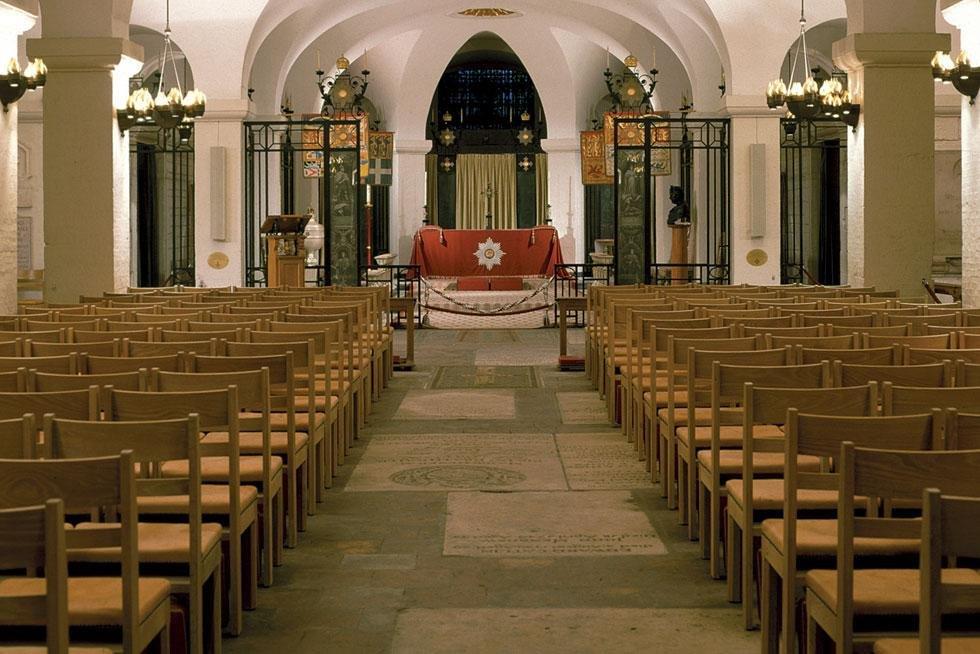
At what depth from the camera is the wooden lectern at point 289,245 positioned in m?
13.9

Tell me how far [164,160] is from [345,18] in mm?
4084

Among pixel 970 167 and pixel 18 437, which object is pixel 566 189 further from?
pixel 18 437

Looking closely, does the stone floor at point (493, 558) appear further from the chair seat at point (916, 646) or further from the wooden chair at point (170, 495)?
the chair seat at point (916, 646)

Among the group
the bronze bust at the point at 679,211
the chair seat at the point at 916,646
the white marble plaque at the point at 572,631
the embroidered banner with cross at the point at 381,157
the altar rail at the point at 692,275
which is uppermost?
the embroidered banner with cross at the point at 381,157

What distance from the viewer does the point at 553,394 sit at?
10031 millimetres

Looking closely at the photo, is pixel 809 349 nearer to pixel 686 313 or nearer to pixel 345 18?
pixel 686 313

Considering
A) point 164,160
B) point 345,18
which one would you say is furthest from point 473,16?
point 164,160

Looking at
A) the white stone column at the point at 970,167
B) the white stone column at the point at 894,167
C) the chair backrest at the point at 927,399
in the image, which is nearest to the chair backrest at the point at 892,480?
the chair backrest at the point at 927,399

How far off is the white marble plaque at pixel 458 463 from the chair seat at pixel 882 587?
123 inches

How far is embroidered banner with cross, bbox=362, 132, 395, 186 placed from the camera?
22.8 metres

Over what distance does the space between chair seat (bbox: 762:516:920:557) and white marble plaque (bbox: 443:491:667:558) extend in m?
1.41

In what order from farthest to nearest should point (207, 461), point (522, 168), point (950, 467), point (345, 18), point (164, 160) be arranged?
point (522, 168), point (164, 160), point (345, 18), point (207, 461), point (950, 467)

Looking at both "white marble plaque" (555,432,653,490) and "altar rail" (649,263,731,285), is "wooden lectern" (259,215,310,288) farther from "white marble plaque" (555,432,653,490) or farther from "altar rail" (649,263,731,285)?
"white marble plaque" (555,432,653,490)

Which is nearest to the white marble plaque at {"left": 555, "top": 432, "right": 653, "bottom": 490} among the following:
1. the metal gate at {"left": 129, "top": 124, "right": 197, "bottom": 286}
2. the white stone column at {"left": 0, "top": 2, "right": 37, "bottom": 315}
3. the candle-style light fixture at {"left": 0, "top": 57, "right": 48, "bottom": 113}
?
the white stone column at {"left": 0, "top": 2, "right": 37, "bottom": 315}
